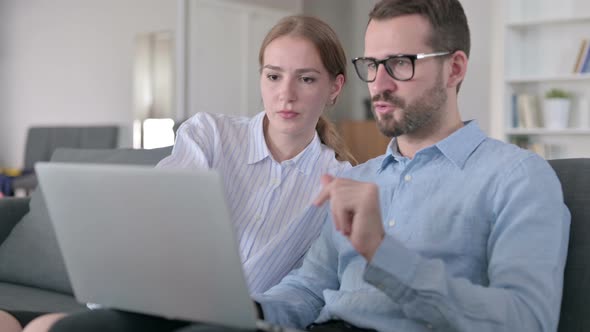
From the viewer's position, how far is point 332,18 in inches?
301

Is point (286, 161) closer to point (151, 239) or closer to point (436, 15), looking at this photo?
point (436, 15)

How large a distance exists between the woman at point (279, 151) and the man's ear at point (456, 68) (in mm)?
430

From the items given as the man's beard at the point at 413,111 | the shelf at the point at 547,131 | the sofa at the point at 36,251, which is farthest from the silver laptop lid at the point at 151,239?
the shelf at the point at 547,131

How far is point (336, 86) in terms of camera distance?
6.01ft

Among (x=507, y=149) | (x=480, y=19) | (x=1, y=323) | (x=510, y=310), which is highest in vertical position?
(x=480, y=19)

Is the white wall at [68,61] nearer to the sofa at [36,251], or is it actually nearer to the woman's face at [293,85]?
the sofa at [36,251]

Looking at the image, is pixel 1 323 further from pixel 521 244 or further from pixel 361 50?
pixel 361 50

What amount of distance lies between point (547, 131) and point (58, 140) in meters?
4.57

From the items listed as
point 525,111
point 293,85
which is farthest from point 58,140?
point 293,85

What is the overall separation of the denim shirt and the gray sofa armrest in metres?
1.27

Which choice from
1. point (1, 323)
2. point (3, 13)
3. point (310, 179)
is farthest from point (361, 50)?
point (1, 323)

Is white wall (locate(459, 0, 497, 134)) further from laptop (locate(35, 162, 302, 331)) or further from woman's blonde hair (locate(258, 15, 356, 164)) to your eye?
laptop (locate(35, 162, 302, 331))

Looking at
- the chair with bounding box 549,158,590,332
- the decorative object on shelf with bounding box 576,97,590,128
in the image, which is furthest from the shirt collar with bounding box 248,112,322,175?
the decorative object on shelf with bounding box 576,97,590,128

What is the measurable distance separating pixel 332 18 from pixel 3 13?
3.66m
